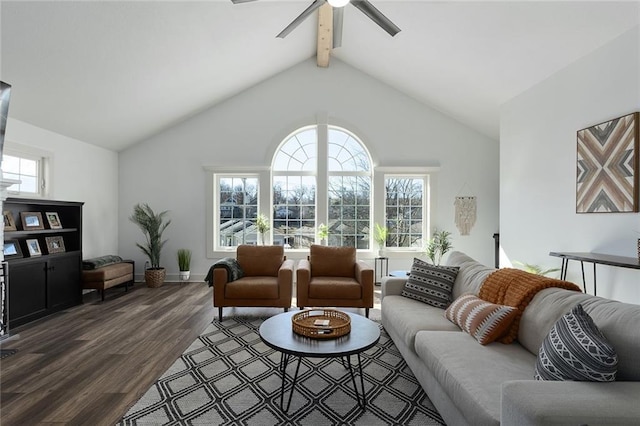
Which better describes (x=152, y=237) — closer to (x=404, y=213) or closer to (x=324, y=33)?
(x=324, y=33)

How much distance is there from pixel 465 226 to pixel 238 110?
4.61m

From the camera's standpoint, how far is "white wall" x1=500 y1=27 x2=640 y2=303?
9.66 feet

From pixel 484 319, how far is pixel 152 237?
17.3ft

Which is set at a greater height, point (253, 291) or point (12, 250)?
point (12, 250)

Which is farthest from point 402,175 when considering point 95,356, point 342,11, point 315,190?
point 95,356

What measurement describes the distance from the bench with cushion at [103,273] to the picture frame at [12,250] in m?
0.89

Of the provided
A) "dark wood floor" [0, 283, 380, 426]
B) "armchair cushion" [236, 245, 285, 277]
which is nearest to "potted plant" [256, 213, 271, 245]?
"armchair cushion" [236, 245, 285, 277]

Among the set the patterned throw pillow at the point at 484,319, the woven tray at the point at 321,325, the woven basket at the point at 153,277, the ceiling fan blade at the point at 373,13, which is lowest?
the woven basket at the point at 153,277

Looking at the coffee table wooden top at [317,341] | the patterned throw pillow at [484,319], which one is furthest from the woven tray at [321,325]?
the patterned throw pillow at [484,319]

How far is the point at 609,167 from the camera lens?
3084 millimetres

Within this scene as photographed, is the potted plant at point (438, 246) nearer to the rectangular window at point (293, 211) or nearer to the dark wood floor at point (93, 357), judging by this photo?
the rectangular window at point (293, 211)

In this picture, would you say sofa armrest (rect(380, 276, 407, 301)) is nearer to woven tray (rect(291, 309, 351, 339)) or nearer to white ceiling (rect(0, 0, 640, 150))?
woven tray (rect(291, 309, 351, 339))

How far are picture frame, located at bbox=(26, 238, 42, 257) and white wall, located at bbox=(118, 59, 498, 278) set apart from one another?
1950 mm

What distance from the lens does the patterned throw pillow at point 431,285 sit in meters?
3.02
